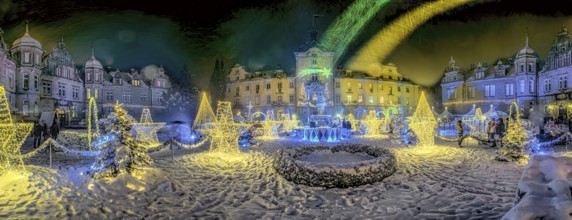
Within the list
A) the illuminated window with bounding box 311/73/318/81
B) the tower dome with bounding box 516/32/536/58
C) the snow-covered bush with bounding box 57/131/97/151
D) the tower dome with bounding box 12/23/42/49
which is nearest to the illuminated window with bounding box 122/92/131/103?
the tower dome with bounding box 12/23/42/49

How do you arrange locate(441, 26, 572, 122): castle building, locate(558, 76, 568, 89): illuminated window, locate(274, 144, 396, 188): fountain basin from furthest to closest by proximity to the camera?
locate(441, 26, 572, 122): castle building → locate(558, 76, 568, 89): illuminated window → locate(274, 144, 396, 188): fountain basin

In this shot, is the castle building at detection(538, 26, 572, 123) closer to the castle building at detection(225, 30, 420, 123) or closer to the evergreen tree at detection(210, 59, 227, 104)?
the castle building at detection(225, 30, 420, 123)

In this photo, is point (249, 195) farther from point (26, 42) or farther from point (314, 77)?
point (314, 77)

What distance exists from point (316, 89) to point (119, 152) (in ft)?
123

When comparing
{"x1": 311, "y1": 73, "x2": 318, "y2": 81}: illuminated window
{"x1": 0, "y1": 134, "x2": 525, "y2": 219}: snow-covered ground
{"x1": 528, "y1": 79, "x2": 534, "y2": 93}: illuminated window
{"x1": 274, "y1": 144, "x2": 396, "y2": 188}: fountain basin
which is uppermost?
{"x1": 311, "y1": 73, "x2": 318, "y2": 81}: illuminated window

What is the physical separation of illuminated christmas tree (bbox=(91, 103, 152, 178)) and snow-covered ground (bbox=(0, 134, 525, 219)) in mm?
413

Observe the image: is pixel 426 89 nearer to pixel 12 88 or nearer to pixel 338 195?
pixel 338 195

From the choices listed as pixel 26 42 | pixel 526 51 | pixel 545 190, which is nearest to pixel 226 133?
pixel 545 190

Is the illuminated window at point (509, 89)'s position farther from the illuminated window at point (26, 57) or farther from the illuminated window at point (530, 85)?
the illuminated window at point (26, 57)

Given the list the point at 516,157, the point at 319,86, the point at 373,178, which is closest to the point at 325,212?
the point at 373,178

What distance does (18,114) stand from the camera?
83.8 ft

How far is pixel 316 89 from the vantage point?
145 feet

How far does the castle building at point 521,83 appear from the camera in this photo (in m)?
34.7

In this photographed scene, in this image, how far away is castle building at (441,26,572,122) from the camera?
34.7 meters
